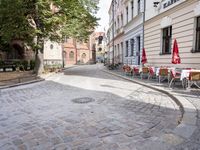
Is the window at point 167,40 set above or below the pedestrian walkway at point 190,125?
above

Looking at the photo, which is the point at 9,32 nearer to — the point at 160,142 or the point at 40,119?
the point at 40,119

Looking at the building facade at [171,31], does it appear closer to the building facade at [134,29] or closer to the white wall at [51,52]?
the building facade at [134,29]

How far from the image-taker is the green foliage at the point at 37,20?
48.9 ft

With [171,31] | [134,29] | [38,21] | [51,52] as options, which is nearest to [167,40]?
[171,31]

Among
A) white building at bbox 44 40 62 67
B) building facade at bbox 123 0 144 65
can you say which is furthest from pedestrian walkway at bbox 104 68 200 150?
white building at bbox 44 40 62 67

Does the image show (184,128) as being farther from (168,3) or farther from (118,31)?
(118,31)

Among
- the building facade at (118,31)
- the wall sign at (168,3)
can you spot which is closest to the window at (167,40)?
the wall sign at (168,3)

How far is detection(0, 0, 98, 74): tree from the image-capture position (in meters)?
14.9

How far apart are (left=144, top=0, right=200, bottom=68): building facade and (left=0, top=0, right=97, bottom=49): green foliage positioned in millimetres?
6400

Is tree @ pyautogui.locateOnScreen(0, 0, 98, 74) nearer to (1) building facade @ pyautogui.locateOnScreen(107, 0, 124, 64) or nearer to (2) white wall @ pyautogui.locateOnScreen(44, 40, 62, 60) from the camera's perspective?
(1) building facade @ pyautogui.locateOnScreen(107, 0, 124, 64)

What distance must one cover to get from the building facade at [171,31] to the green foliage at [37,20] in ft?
21.0

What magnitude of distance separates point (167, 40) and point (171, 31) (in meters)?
0.80

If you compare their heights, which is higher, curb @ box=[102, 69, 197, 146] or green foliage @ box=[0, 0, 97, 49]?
green foliage @ box=[0, 0, 97, 49]

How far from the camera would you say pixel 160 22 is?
575 inches
